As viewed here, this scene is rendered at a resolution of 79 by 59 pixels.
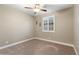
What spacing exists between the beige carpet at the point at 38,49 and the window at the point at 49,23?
0.27 m

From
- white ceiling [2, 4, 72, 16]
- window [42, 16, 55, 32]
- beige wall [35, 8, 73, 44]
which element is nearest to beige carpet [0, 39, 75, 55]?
beige wall [35, 8, 73, 44]

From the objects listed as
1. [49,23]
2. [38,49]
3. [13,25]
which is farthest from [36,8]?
[38,49]

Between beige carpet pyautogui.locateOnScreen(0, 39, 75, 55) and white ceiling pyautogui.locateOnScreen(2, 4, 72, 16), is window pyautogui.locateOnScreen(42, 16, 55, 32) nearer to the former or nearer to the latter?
white ceiling pyautogui.locateOnScreen(2, 4, 72, 16)

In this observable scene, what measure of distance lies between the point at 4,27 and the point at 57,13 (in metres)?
1.04

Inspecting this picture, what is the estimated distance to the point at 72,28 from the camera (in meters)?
1.75

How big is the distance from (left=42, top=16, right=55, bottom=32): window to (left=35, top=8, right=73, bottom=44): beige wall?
0.22 ft

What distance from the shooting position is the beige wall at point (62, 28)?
1758mm

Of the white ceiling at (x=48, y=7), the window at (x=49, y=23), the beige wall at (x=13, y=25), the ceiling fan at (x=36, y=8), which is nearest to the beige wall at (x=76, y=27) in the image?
the white ceiling at (x=48, y=7)

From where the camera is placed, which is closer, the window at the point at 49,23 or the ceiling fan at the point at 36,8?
the ceiling fan at the point at 36,8

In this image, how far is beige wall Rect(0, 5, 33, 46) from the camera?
173 centimetres

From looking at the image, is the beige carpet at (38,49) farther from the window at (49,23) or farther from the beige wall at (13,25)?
the window at (49,23)
